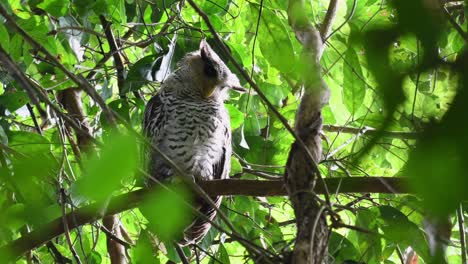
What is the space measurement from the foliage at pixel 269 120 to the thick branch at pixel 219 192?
1.9 inches

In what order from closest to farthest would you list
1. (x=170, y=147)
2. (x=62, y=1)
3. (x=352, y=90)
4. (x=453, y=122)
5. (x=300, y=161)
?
(x=453, y=122) < (x=300, y=161) < (x=352, y=90) < (x=62, y=1) < (x=170, y=147)

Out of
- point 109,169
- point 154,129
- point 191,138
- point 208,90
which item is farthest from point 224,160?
point 109,169

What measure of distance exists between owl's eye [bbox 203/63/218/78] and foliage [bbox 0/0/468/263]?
0.62 ft

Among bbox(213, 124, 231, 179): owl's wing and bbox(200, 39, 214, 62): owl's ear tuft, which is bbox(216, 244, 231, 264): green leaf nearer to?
bbox(213, 124, 231, 179): owl's wing

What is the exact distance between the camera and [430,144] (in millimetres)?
597

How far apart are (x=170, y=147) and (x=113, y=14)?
701 mm

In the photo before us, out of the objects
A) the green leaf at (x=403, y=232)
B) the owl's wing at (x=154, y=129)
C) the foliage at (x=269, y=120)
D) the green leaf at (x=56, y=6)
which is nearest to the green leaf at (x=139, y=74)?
the foliage at (x=269, y=120)

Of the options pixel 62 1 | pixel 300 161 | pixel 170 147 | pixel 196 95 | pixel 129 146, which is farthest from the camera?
pixel 196 95

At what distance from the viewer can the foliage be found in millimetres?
600

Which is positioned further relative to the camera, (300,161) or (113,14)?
(113,14)

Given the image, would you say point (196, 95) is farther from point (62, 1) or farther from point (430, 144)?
point (430, 144)

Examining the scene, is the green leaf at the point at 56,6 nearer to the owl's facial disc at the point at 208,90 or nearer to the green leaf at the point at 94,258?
the green leaf at the point at 94,258

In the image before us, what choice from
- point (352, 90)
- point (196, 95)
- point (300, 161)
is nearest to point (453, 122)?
point (300, 161)

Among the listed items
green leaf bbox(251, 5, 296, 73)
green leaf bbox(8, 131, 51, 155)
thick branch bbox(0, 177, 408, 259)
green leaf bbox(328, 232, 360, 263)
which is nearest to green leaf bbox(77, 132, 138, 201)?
thick branch bbox(0, 177, 408, 259)
